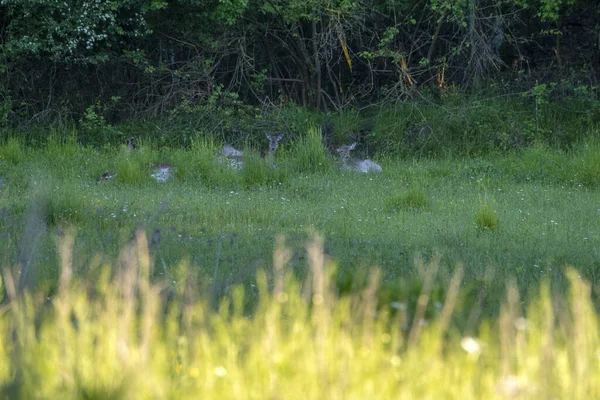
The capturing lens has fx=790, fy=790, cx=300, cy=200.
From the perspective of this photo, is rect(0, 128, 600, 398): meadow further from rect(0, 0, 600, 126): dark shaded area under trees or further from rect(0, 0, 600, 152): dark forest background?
rect(0, 0, 600, 126): dark shaded area under trees

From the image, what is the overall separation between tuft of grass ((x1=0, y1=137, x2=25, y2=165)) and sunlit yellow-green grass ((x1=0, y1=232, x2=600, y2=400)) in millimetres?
10095

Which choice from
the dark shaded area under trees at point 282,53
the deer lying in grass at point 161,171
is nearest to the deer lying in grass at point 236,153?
the deer lying in grass at point 161,171

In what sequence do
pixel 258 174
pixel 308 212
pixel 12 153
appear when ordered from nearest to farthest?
pixel 308 212 < pixel 258 174 < pixel 12 153

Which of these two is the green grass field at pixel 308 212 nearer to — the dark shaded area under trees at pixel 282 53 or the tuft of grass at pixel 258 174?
the tuft of grass at pixel 258 174

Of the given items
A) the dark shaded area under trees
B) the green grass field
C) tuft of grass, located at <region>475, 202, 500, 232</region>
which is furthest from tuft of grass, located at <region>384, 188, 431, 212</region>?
the dark shaded area under trees

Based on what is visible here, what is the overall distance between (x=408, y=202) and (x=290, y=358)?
6.66 metres

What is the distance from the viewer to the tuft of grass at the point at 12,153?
13438 mm

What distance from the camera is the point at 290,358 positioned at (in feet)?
11.4

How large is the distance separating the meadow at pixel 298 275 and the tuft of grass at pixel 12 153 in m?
0.04

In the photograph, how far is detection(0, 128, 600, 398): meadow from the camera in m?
3.36

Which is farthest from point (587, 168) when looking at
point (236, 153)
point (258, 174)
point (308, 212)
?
point (236, 153)

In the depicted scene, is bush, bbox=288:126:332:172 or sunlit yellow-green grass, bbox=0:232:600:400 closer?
sunlit yellow-green grass, bbox=0:232:600:400

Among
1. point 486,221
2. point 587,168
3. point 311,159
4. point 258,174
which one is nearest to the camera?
point 486,221

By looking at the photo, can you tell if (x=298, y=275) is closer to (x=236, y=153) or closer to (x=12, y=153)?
(x=236, y=153)
